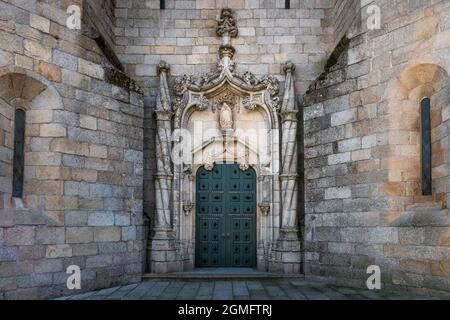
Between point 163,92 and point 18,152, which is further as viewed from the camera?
point 163,92

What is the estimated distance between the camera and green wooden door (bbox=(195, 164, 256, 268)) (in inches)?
354

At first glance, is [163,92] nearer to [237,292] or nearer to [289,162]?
[289,162]

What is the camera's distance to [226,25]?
9.11 metres

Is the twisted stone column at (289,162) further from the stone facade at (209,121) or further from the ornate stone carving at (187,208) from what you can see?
the ornate stone carving at (187,208)

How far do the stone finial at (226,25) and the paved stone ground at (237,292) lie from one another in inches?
190

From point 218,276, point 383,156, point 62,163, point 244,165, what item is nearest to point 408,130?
point 383,156

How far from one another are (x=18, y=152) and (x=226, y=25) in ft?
15.3

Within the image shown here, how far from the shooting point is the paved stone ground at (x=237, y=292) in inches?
262

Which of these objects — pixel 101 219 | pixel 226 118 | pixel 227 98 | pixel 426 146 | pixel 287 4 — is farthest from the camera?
pixel 287 4

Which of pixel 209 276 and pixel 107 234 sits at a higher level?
pixel 107 234

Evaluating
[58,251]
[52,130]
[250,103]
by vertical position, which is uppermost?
[250,103]

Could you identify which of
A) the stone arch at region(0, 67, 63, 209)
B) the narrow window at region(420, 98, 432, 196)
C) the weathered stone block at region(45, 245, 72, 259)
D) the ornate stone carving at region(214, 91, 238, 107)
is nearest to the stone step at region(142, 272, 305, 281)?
the weathered stone block at region(45, 245, 72, 259)
